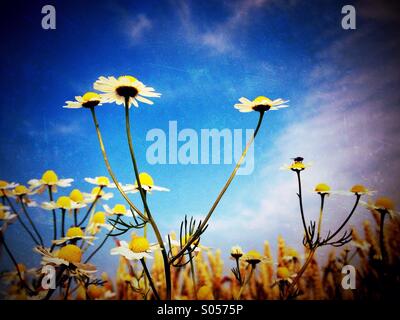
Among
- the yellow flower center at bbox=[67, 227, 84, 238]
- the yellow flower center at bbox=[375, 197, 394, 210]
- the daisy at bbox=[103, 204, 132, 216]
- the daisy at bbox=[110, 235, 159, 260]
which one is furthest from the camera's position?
the yellow flower center at bbox=[375, 197, 394, 210]

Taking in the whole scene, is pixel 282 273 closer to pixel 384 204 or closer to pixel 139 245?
pixel 384 204

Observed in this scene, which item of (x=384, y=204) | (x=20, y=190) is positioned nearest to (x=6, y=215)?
(x=20, y=190)

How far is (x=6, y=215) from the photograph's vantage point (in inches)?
50.2

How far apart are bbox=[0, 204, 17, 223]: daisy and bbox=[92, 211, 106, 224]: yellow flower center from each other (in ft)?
1.16

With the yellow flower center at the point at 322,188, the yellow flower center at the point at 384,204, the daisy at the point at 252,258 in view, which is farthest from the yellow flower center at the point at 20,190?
the yellow flower center at the point at 384,204

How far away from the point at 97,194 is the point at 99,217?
0.39ft

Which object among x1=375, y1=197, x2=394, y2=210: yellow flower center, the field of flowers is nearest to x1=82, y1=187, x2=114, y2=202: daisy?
the field of flowers

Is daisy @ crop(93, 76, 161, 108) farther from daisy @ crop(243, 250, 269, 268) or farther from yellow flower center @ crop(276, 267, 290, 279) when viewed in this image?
yellow flower center @ crop(276, 267, 290, 279)

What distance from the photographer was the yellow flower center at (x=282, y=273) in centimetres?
127

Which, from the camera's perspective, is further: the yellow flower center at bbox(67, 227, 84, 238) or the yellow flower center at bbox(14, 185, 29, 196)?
the yellow flower center at bbox(14, 185, 29, 196)

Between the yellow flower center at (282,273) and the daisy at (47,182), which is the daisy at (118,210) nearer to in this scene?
the daisy at (47,182)

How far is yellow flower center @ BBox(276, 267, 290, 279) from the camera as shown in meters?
1.27
